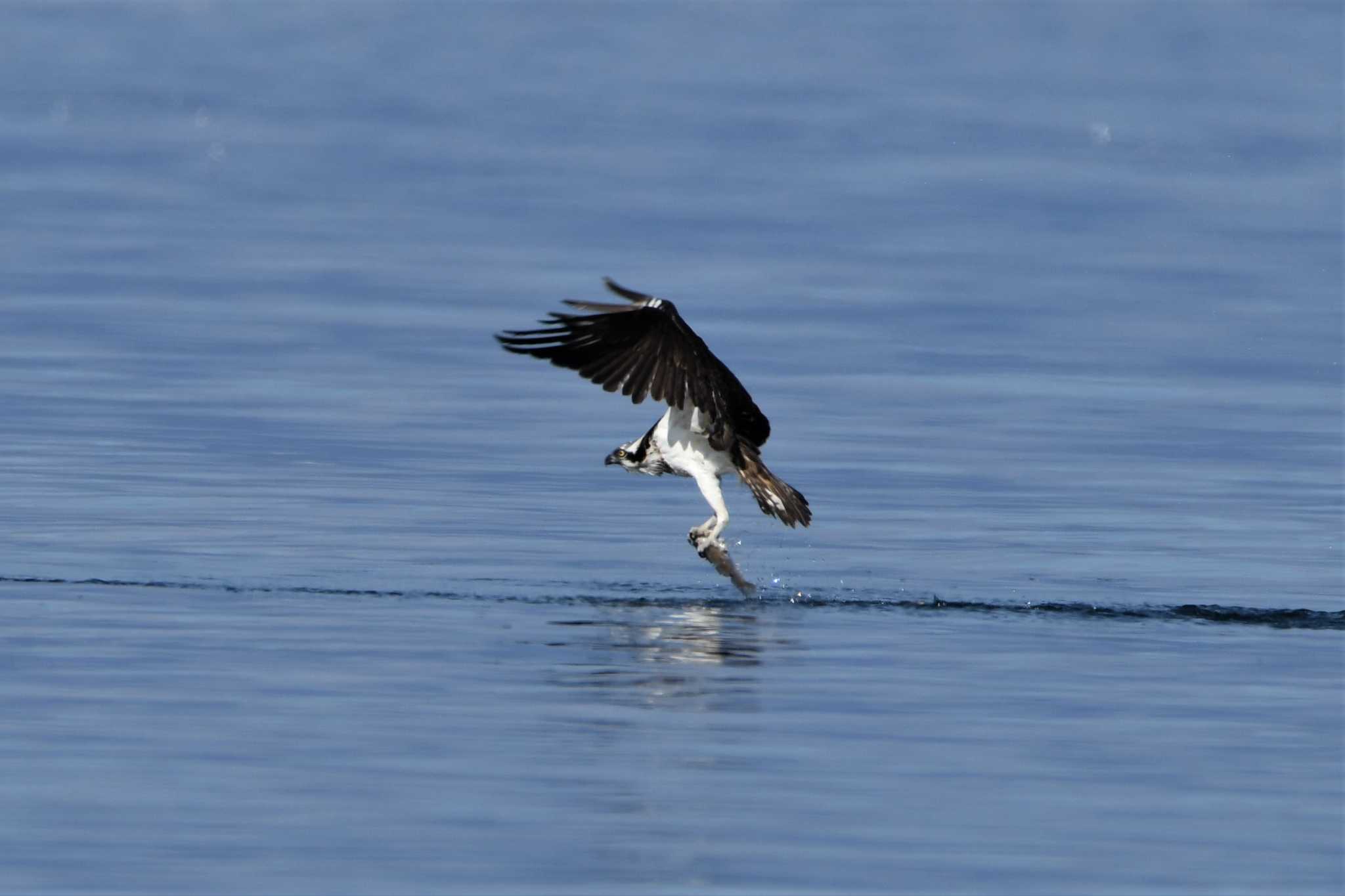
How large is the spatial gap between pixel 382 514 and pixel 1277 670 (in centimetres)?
708

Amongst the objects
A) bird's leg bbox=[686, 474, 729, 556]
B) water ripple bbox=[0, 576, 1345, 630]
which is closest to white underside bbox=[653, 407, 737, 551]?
bird's leg bbox=[686, 474, 729, 556]

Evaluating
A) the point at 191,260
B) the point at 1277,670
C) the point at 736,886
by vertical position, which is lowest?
the point at 736,886

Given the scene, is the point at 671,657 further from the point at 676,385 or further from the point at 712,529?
the point at 676,385

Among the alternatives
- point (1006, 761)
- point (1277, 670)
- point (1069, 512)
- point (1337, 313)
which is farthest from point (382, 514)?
point (1337, 313)

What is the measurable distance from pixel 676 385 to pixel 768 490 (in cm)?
103

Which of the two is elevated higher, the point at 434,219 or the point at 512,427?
the point at 434,219

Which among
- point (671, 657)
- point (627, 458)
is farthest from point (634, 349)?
point (671, 657)

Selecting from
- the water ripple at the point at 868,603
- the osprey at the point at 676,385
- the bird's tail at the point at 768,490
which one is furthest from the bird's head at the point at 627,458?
the water ripple at the point at 868,603

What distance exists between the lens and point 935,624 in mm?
15992

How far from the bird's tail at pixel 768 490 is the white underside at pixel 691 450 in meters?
0.07

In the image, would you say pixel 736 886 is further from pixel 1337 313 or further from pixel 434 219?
pixel 434 219

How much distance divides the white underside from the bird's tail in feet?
0.25

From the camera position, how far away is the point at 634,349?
16875mm

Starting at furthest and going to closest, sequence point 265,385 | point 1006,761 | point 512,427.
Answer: point 265,385 → point 512,427 → point 1006,761
